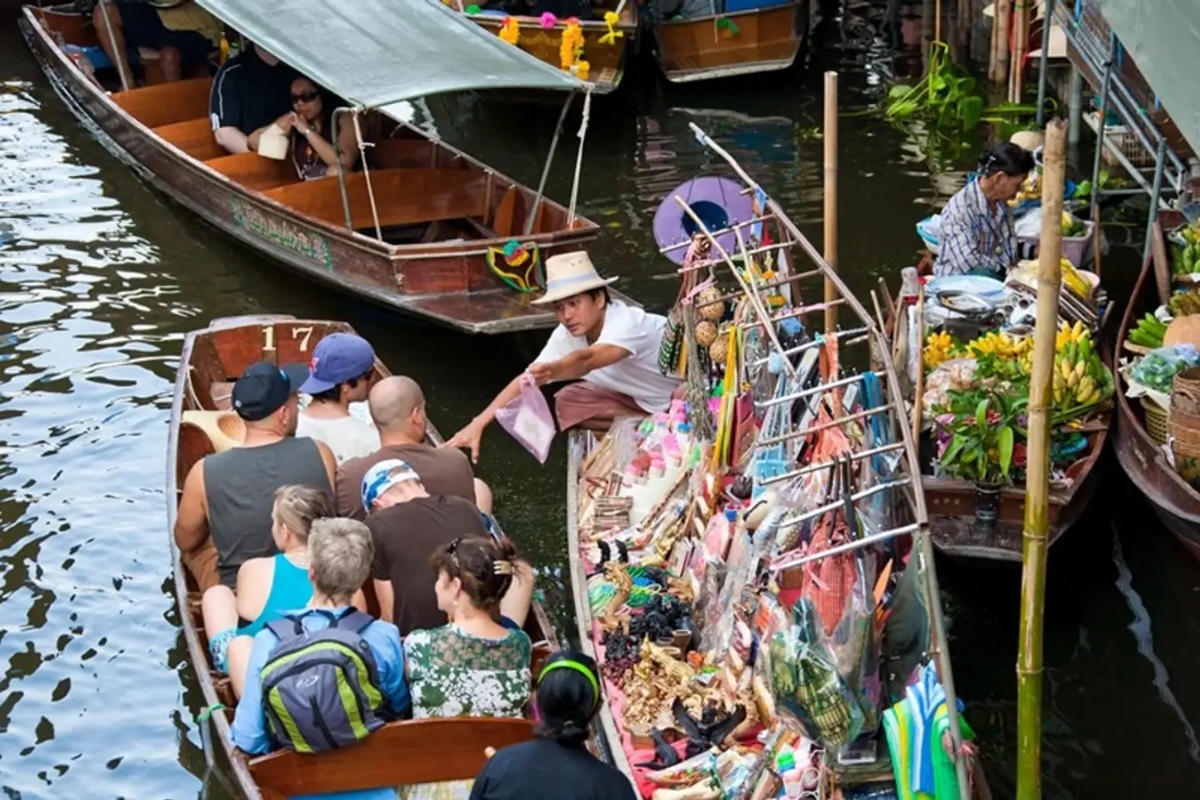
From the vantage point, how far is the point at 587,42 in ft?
49.0

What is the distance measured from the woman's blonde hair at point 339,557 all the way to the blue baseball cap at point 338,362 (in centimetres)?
176

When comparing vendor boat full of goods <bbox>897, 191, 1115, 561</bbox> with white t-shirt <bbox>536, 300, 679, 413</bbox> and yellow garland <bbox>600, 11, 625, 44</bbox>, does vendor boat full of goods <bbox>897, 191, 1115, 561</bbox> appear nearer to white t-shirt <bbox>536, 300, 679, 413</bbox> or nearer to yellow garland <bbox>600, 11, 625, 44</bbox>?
white t-shirt <bbox>536, 300, 679, 413</bbox>

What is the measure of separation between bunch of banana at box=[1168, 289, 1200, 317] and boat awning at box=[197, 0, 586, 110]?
3860 mm

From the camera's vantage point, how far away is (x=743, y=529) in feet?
18.7

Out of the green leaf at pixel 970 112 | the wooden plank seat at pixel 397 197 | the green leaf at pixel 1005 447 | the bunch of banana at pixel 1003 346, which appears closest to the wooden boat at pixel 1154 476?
the bunch of banana at pixel 1003 346

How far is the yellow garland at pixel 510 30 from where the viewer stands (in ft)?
48.1

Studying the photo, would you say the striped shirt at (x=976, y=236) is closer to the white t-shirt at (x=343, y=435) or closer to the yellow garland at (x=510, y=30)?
the white t-shirt at (x=343, y=435)

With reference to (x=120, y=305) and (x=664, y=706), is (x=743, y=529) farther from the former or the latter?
(x=120, y=305)

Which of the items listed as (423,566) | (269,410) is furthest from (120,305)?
(423,566)

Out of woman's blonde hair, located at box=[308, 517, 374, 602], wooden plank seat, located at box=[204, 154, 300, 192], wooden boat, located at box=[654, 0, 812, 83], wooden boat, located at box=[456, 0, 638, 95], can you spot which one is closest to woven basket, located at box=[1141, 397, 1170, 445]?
woman's blonde hair, located at box=[308, 517, 374, 602]

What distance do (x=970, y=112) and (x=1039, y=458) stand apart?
10512 mm

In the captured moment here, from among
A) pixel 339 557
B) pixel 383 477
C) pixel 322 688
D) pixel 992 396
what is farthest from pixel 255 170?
pixel 322 688

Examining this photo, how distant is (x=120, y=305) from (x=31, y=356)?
96 cm

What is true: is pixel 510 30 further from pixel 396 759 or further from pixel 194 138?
pixel 396 759
